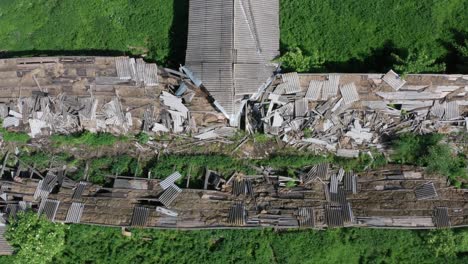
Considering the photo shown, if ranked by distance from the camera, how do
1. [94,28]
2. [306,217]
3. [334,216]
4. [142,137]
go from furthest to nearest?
[94,28]
[142,137]
[306,217]
[334,216]

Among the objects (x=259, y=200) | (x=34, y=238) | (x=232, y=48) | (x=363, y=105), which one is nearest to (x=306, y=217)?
(x=259, y=200)

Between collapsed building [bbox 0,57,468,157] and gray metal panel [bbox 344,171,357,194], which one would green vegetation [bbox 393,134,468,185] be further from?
gray metal panel [bbox 344,171,357,194]

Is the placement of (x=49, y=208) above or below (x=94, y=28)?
below

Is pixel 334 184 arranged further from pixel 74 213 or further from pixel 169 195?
pixel 74 213

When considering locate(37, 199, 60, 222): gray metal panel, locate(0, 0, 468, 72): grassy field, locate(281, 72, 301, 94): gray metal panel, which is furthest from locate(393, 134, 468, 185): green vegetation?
locate(37, 199, 60, 222): gray metal panel

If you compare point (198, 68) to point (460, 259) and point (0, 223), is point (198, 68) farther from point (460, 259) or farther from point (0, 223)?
point (460, 259)

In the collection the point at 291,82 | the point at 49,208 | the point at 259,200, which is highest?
the point at 291,82
